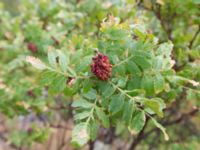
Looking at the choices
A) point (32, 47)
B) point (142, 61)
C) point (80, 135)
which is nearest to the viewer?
point (80, 135)

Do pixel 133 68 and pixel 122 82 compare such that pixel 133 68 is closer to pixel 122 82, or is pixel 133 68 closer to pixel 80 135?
pixel 122 82

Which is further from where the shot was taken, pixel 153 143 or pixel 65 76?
pixel 153 143

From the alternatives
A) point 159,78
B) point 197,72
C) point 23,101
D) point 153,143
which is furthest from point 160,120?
point 159,78

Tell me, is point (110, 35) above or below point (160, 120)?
above

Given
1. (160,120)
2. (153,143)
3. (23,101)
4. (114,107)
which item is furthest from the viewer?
(153,143)

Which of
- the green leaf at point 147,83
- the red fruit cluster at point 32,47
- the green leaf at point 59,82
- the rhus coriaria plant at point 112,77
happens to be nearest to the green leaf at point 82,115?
the rhus coriaria plant at point 112,77

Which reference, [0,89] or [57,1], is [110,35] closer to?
[0,89]

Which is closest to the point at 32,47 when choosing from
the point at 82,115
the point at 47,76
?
the point at 47,76
